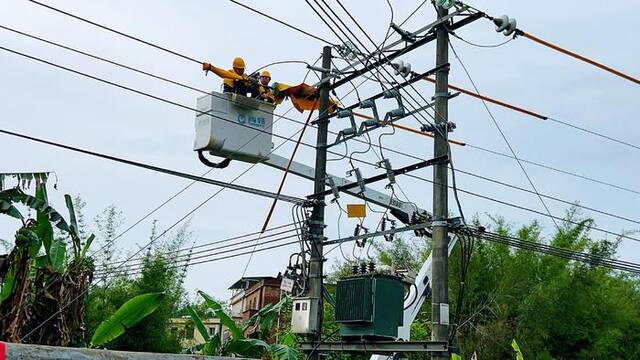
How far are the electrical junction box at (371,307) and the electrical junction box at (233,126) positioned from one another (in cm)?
251

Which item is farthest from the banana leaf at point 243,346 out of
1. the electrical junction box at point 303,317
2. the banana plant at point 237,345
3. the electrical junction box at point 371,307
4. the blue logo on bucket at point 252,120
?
the blue logo on bucket at point 252,120

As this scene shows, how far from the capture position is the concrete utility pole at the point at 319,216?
11648 mm

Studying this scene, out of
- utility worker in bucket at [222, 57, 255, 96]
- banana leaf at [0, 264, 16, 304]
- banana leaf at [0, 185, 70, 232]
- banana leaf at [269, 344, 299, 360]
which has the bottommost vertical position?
banana leaf at [269, 344, 299, 360]

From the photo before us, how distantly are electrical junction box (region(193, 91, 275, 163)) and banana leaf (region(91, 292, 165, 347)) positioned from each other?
94.9 inches

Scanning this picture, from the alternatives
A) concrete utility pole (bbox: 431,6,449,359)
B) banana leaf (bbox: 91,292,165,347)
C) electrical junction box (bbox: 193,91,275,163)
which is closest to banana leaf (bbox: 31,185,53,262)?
banana leaf (bbox: 91,292,165,347)

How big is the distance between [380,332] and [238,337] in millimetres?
2940

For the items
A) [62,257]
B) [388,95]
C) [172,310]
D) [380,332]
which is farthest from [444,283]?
[172,310]

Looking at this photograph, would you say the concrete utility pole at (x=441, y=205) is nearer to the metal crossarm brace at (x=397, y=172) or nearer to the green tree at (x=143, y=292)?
the metal crossarm brace at (x=397, y=172)

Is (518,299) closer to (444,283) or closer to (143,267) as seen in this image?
(143,267)

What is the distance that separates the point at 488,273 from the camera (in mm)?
24172

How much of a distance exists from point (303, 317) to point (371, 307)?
4.99ft

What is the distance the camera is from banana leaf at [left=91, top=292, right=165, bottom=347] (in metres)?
9.70

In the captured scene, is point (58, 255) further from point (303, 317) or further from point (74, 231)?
point (303, 317)

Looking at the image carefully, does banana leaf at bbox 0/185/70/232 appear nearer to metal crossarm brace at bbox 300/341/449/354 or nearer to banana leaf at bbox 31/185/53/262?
banana leaf at bbox 31/185/53/262
